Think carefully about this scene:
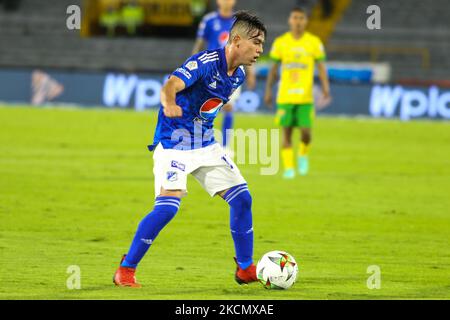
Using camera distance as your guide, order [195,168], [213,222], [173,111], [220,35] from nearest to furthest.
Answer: [173,111], [195,168], [213,222], [220,35]

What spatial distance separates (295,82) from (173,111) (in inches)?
375

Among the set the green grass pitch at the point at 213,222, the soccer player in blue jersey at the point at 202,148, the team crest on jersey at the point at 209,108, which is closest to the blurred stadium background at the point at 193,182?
the green grass pitch at the point at 213,222

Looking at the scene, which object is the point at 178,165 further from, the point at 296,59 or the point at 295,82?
the point at 296,59

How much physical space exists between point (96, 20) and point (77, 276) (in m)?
32.8

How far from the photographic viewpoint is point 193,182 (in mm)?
16875

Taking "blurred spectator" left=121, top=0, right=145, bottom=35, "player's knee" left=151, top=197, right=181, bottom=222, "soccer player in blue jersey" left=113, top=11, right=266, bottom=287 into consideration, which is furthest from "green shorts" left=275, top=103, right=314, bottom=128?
"blurred spectator" left=121, top=0, right=145, bottom=35

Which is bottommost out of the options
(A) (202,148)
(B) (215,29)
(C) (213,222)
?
(C) (213,222)

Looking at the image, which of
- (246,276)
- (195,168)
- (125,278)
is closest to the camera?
(125,278)

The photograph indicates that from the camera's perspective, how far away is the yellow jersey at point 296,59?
55.4ft

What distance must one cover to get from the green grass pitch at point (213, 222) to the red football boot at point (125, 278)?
0.07 metres

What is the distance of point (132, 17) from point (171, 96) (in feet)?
108

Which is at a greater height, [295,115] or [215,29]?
[215,29]

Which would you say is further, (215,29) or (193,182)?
(215,29)

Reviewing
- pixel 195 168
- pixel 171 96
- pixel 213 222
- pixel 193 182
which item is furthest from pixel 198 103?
pixel 193 182
